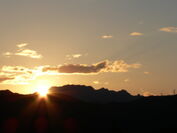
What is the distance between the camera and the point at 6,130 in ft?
647

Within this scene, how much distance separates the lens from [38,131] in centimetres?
19962

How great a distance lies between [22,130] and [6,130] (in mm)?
8415

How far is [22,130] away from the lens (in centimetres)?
19862

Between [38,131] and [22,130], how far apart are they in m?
8.56

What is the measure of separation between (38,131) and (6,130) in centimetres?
1696
